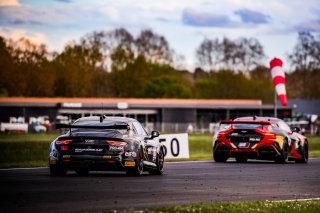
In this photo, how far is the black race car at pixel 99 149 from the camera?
19812mm

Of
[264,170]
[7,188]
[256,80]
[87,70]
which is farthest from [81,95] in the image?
[7,188]

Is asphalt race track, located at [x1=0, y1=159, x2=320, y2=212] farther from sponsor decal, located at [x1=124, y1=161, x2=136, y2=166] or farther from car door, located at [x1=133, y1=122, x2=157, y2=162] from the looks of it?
car door, located at [x1=133, y1=122, x2=157, y2=162]

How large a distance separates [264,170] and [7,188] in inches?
389

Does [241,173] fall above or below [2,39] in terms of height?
below

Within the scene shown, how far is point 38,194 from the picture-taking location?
15.1m

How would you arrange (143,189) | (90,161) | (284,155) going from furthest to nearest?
(284,155)
(90,161)
(143,189)

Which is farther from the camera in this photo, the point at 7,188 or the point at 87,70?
the point at 87,70

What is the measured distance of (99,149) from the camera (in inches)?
782

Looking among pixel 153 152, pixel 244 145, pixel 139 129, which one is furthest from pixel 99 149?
pixel 244 145

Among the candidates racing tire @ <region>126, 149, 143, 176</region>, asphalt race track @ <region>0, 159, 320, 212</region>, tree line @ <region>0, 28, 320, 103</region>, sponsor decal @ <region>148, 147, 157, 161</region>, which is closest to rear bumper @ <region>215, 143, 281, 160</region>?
asphalt race track @ <region>0, 159, 320, 212</region>

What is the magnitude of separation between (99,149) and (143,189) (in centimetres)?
342

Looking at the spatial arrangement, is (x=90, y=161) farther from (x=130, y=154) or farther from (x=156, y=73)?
(x=156, y=73)

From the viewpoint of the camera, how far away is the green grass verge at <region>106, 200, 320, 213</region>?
12323 millimetres

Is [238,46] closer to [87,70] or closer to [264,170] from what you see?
[87,70]
